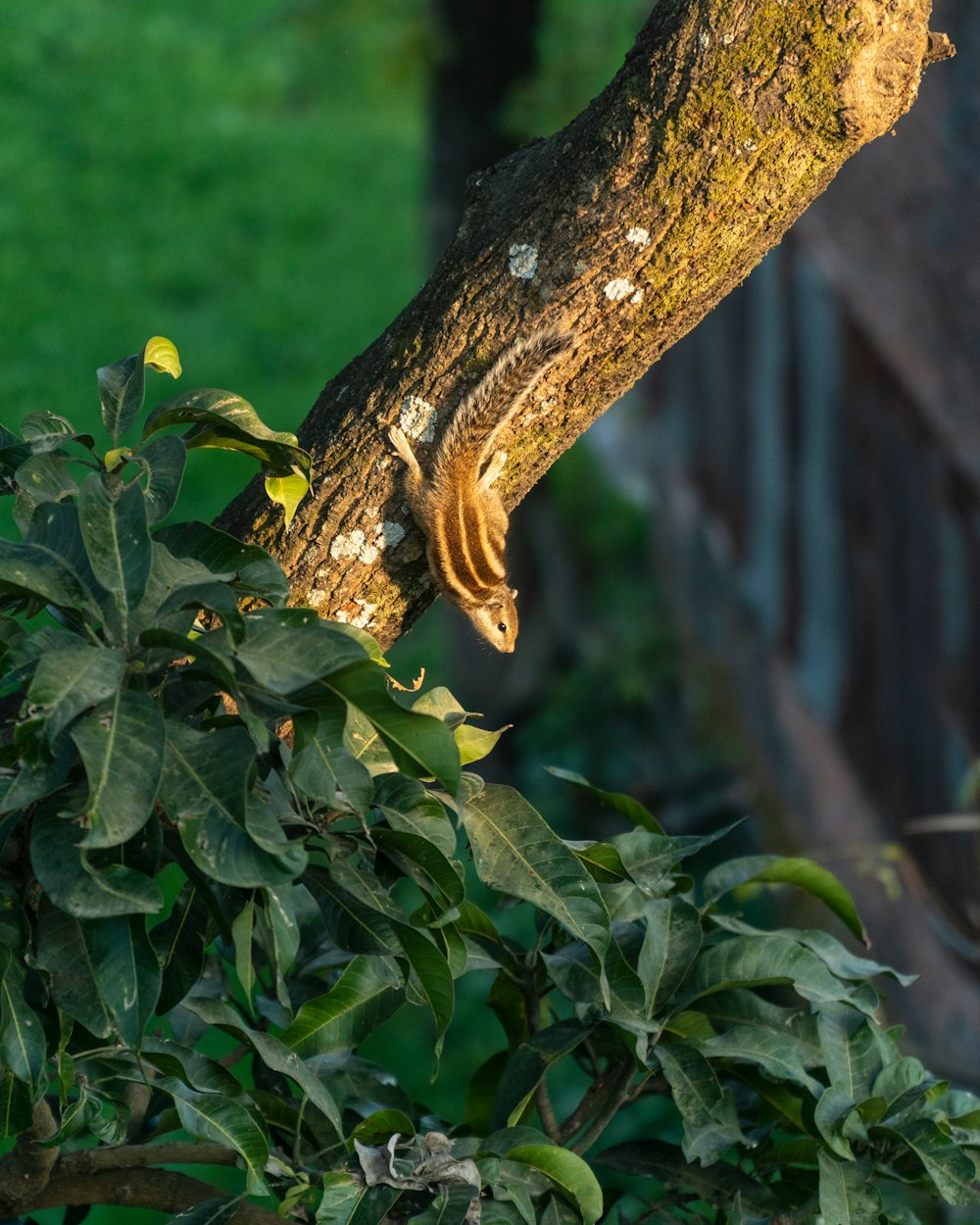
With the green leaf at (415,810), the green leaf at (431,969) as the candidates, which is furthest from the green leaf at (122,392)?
the green leaf at (431,969)

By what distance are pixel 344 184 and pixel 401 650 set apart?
2.63 metres

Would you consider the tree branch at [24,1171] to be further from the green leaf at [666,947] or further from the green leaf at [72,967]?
the green leaf at [666,947]

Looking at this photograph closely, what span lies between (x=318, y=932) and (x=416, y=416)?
0.63 metres

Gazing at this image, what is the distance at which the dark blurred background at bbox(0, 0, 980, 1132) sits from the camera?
3.26 m

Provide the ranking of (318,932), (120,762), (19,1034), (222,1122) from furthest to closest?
1. (318,932)
2. (222,1122)
3. (19,1034)
4. (120,762)

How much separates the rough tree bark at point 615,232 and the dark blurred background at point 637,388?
65.8 inches

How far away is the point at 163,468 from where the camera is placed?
50.7 inches

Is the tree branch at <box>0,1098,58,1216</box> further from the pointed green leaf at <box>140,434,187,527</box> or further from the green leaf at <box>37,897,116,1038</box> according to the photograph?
the pointed green leaf at <box>140,434,187,527</box>

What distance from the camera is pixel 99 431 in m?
4.43

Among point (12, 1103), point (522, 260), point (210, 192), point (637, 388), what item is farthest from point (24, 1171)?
point (210, 192)

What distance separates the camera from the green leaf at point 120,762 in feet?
3.09

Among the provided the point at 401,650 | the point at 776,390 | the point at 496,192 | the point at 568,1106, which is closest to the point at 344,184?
the point at 401,650

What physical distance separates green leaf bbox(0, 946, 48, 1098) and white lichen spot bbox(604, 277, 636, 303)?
0.90 m

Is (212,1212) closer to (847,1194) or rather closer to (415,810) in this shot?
(415,810)
